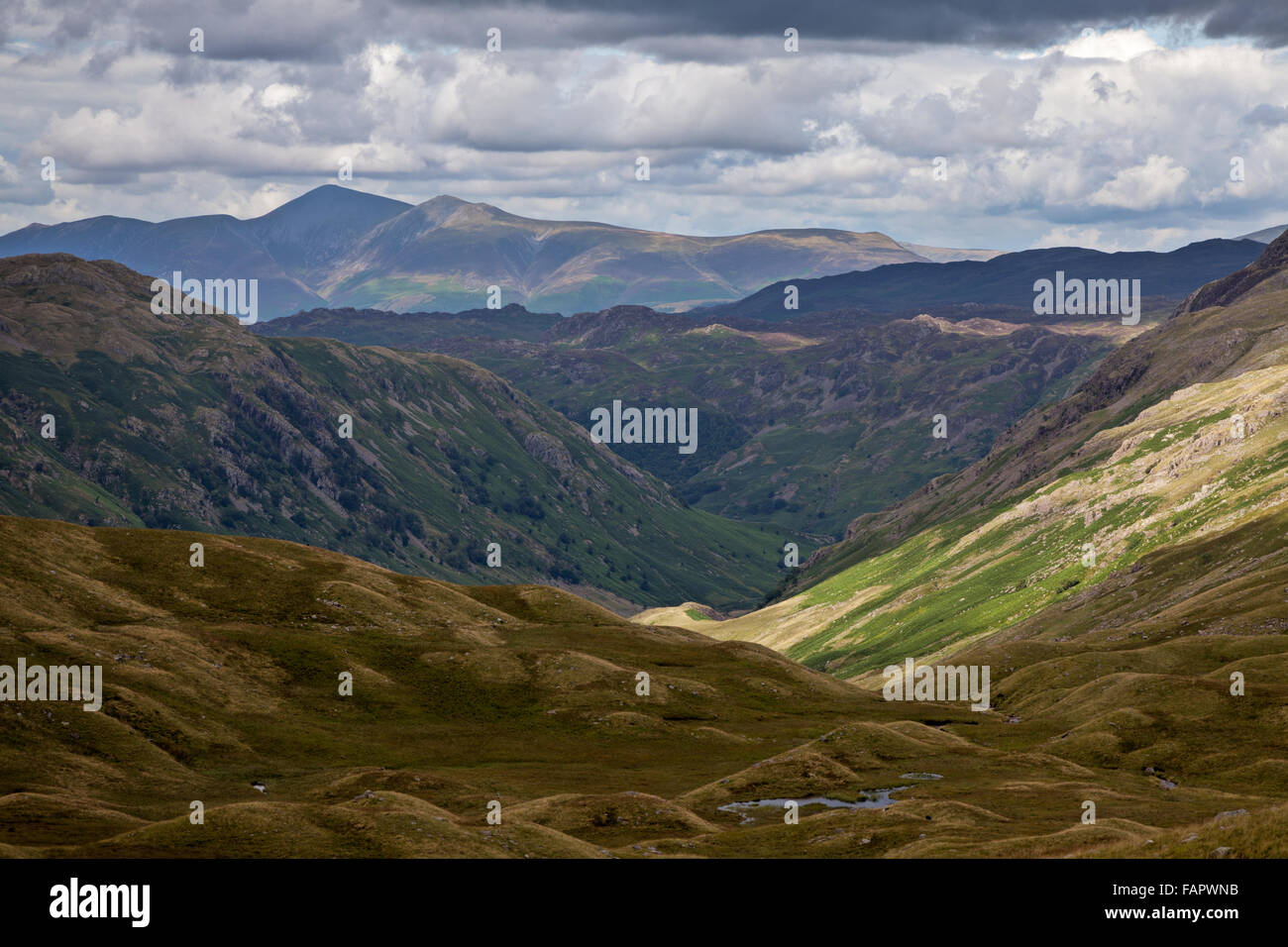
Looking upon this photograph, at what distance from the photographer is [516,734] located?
454ft

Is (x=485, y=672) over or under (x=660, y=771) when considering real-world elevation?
over

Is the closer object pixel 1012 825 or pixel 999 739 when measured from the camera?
pixel 1012 825

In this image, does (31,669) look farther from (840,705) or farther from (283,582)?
(840,705)

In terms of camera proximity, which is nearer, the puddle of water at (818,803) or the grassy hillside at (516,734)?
the grassy hillside at (516,734)

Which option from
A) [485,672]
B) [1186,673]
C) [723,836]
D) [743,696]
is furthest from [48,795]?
[1186,673]

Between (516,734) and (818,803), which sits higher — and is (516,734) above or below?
above

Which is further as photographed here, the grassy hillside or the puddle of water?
the puddle of water

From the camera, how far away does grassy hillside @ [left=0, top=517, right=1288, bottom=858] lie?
A: 80688mm

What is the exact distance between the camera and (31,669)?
11962 cm

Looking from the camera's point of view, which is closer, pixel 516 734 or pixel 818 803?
pixel 818 803

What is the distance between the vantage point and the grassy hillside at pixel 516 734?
80688 millimetres

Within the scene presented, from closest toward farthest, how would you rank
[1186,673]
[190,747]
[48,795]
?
[48,795] → [190,747] → [1186,673]

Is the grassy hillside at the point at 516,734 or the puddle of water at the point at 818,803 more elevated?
the grassy hillside at the point at 516,734
